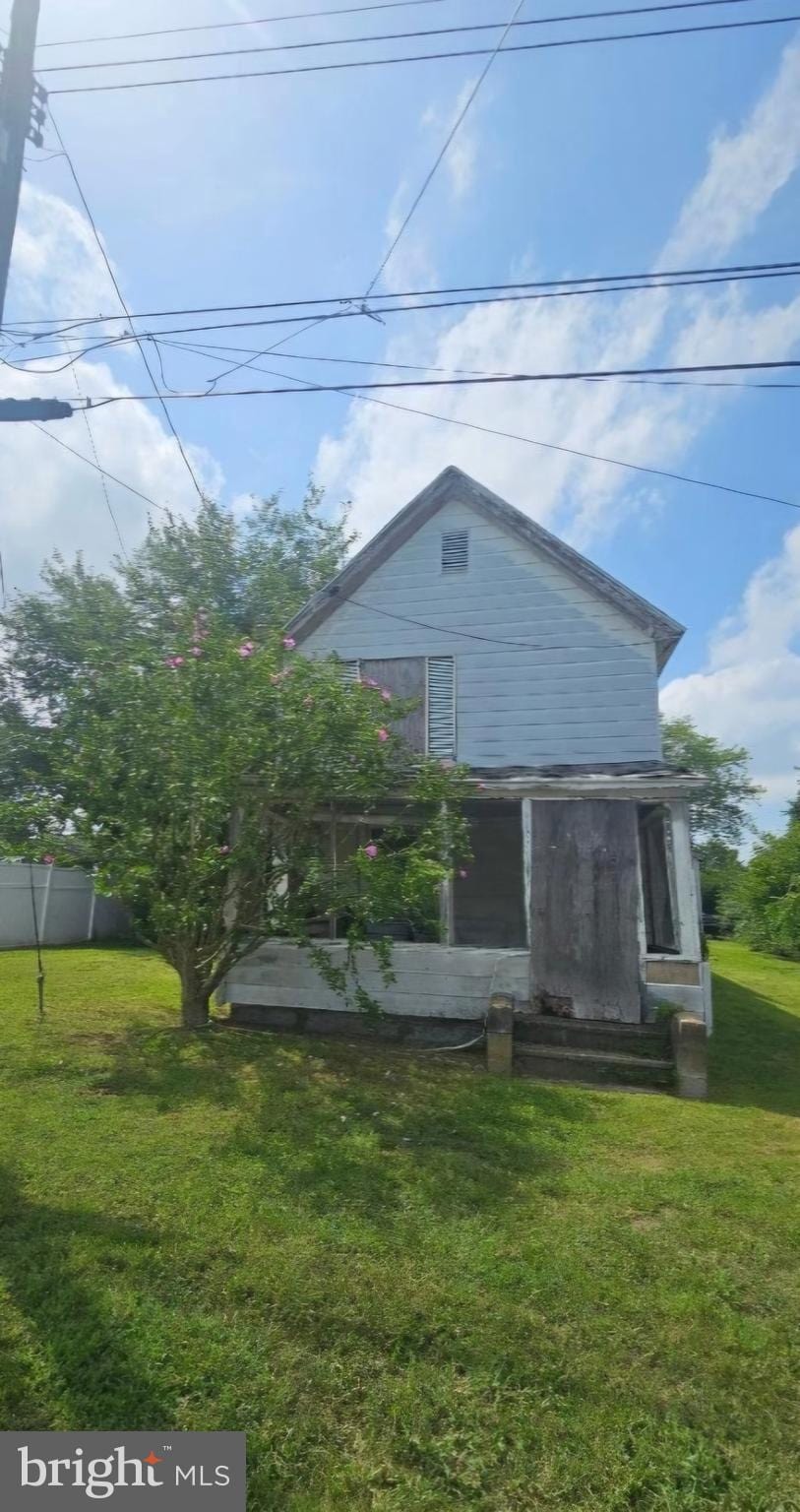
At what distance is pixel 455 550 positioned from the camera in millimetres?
12625

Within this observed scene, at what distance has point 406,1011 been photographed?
364 inches

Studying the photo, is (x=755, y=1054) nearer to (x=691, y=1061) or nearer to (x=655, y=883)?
(x=691, y=1061)

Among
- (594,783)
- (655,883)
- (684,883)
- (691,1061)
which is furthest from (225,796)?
(655,883)

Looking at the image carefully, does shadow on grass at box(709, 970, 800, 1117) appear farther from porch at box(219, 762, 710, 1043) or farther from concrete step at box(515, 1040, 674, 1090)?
porch at box(219, 762, 710, 1043)

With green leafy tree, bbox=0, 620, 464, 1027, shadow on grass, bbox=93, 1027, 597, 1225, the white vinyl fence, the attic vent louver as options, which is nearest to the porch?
shadow on grass, bbox=93, 1027, 597, 1225

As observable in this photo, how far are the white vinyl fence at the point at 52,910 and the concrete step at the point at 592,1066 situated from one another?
362 inches

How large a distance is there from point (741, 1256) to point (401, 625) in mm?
9851

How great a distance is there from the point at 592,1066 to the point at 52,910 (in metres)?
13.8

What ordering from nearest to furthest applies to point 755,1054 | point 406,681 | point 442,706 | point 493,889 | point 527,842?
point 527,842 → point 755,1054 → point 442,706 → point 406,681 → point 493,889

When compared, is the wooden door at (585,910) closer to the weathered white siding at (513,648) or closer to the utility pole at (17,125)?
the weathered white siding at (513,648)

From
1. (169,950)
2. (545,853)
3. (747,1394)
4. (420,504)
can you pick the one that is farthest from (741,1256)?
(420,504)

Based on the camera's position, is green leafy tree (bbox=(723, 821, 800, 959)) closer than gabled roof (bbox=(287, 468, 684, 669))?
No

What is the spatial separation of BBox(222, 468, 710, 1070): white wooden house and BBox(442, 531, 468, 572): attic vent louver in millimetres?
23

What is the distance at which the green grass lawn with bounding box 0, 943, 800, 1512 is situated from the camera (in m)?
2.94
